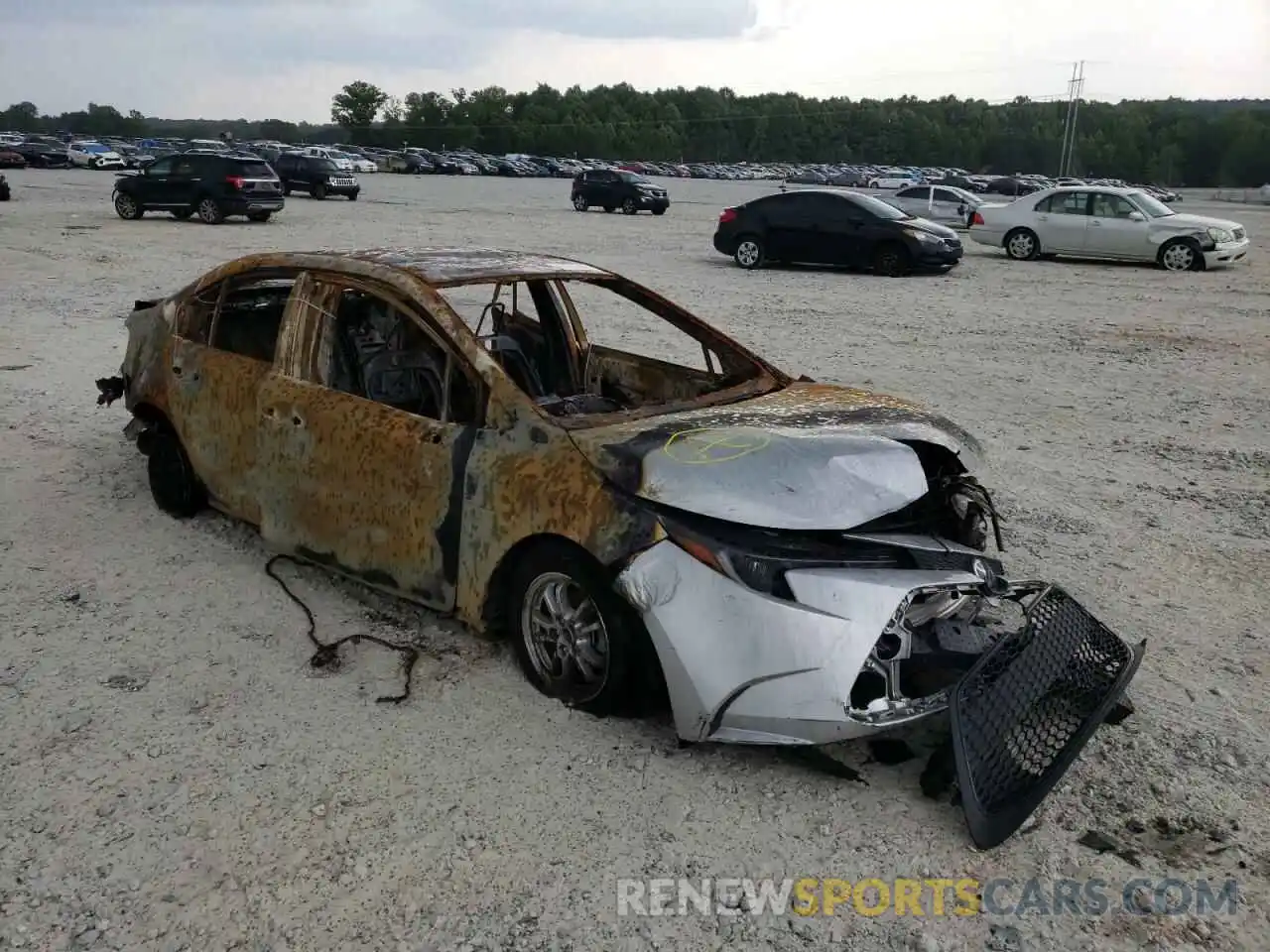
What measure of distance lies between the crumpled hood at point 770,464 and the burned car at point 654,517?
1 centimetres

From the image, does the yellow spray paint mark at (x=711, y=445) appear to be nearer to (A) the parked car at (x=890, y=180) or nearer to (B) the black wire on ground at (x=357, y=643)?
(B) the black wire on ground at (x=357, y=643)

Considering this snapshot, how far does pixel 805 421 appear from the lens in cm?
416

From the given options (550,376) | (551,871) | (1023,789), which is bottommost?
(551,871)

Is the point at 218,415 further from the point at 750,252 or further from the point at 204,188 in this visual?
the point at 204,188

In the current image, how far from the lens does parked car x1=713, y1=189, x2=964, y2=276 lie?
59.7 ft

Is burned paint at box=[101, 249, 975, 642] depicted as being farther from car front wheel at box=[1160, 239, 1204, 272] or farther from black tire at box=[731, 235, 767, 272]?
car front wheel at box=[1160, 239, 1204, 272]

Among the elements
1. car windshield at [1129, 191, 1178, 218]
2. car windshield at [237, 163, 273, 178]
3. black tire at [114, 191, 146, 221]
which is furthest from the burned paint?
black tire at [114, 191, 146, 221]

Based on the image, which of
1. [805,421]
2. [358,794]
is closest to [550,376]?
[805,421]

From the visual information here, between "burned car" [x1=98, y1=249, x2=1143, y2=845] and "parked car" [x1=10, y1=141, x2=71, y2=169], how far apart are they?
56.8 metres

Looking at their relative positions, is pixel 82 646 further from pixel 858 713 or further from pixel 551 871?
pixel 858 713

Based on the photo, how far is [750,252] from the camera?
19.1m

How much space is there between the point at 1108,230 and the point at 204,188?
19.0 meters

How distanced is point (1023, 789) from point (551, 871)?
1407mm

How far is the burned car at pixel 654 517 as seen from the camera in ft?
10.9
